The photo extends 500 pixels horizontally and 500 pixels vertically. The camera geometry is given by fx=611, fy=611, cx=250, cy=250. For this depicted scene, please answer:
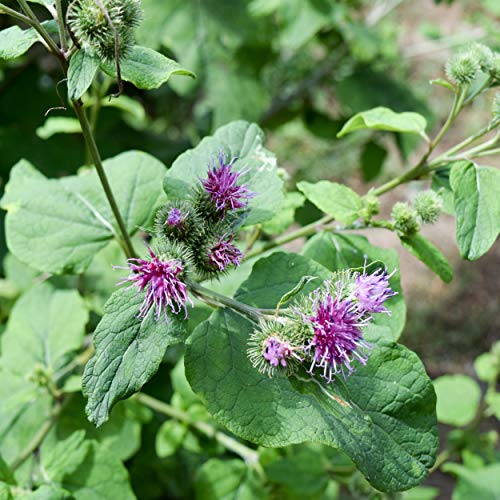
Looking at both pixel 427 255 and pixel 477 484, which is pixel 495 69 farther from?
pixel 477 484

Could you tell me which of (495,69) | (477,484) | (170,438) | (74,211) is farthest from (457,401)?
(74,211)

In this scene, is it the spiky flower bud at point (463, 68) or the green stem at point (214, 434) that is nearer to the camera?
the spiky flower bud at point (463, 68)

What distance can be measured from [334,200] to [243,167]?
0.27 metres

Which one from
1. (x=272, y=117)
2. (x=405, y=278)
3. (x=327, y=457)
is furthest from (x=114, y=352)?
(x=405, y=278)

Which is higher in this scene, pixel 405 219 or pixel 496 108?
pixel 496 108

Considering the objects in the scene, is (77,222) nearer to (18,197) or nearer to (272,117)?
(18,197)

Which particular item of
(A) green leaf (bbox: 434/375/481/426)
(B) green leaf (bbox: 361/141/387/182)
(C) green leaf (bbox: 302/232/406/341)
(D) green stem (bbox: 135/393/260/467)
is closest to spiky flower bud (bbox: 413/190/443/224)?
(C) green leaf (bbox: 302/232/406/341)

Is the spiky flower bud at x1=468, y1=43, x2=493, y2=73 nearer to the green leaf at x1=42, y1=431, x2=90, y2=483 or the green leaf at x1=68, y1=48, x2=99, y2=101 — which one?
the green leaf at x1=68, y1=48, x2=99, y2=101

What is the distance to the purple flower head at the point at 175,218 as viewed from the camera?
4.36 feet

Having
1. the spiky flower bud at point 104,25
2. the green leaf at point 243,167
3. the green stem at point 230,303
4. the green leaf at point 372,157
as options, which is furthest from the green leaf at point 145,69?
the green leaf at point 372,157

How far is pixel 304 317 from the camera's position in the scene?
122 cm

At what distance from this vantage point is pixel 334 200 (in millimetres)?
1681

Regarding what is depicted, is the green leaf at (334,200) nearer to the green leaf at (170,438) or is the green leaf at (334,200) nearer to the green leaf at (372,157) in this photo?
the green leaf at (170,438)

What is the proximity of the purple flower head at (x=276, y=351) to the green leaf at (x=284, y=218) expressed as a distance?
71cm
